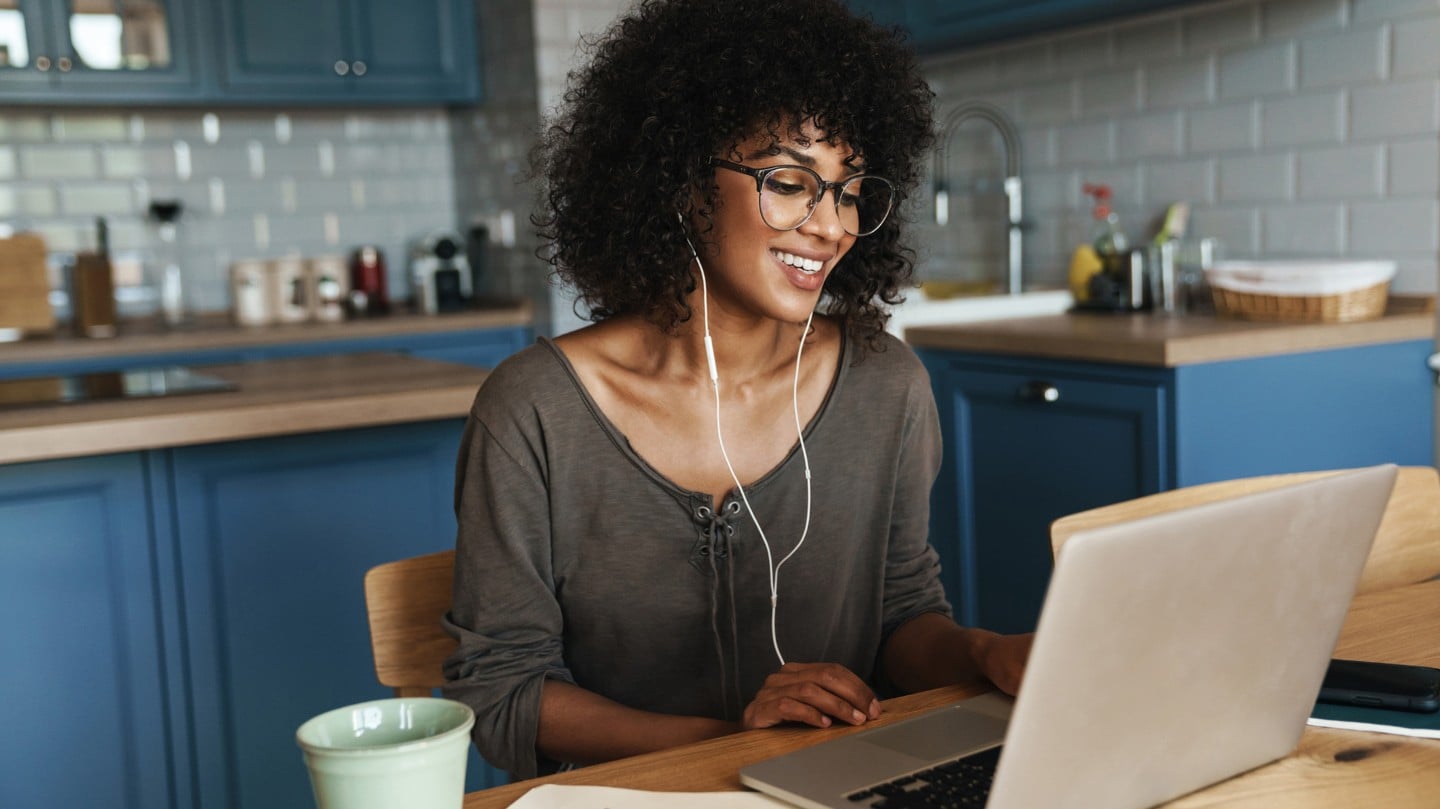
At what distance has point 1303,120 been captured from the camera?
288 cm

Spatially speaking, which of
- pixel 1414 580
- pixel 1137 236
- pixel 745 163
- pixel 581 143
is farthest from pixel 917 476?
pixel 1137 236

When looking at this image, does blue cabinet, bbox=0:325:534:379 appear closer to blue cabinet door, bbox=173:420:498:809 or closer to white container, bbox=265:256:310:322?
white container, bbox=265:256:310:322

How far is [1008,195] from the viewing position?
141 inches

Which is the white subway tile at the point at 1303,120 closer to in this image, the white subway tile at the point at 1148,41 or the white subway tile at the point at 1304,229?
the white subway tile at the point at 1304,229

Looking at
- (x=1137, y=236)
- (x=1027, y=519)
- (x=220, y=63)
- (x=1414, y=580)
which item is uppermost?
(x=220, y=63)

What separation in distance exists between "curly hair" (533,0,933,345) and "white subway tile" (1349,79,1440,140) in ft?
5.37

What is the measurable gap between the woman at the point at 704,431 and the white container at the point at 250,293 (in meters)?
2.98

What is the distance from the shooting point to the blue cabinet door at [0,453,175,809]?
204 cm

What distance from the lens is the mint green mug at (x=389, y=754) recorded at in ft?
2.10

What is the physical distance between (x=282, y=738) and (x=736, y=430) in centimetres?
129

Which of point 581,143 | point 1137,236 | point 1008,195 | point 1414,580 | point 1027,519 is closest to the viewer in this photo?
point 581,143

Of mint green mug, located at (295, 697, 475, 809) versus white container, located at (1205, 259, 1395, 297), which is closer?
mint green mug, located at (295, 697, 475, 809)

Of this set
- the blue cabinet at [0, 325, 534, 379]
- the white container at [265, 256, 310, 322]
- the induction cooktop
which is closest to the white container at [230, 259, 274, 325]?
the white container at [265, 256, 310, 322]

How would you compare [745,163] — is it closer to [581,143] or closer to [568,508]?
[581,143]
